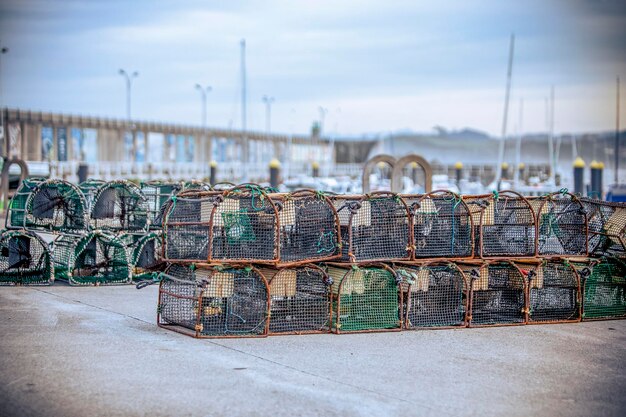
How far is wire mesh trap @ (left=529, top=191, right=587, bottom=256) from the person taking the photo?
10.2 m

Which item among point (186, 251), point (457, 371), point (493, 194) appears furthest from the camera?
point (493, 194)

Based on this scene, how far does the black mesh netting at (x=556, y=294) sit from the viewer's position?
9.80 meters

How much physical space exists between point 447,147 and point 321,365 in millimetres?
129553

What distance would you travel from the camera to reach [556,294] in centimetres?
990

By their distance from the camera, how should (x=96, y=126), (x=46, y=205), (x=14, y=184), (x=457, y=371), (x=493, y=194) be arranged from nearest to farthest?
(x=457, y=371) < (x=493, y=194) < (x=46, y=205) < (x=14, y=184) < (x=96, y=126)

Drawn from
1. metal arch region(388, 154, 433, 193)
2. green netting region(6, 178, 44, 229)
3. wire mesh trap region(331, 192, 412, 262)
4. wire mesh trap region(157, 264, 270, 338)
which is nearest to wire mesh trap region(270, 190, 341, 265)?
wire mesh trap region(331, 192, 412, 262)

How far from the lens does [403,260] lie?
9180mm

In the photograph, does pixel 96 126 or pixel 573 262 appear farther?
pixel 96 126

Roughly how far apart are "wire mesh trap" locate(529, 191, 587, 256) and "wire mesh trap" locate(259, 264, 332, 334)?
9.90 ft

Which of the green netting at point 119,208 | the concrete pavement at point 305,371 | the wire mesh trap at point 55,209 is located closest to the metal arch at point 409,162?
the green netting at point 119,208

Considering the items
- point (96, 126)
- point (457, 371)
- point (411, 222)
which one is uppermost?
point (96, 126)

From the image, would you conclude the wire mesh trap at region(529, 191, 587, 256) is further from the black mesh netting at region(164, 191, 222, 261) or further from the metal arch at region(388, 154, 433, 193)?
the metal arch at region(388, 154, 433, 193)

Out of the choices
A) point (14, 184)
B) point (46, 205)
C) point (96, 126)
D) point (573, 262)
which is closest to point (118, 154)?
point (96, 126)

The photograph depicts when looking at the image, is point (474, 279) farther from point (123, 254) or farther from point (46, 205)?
point (46, 205)
